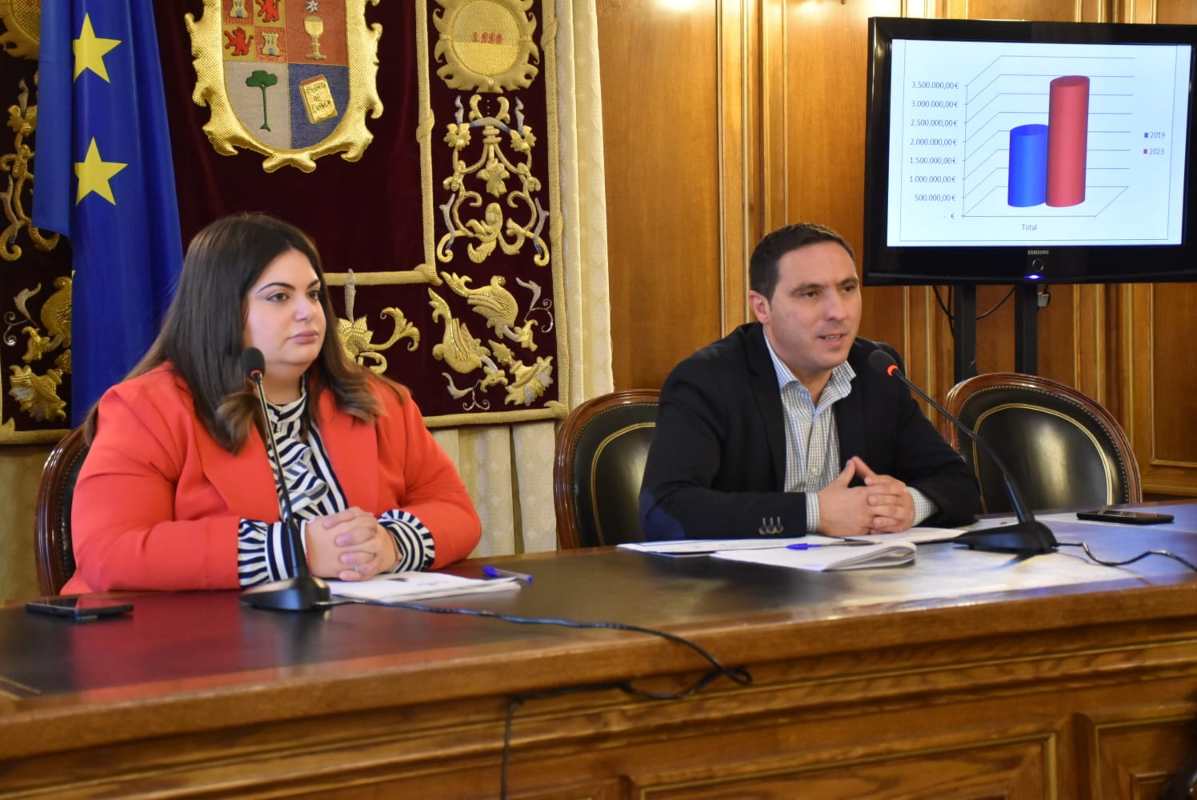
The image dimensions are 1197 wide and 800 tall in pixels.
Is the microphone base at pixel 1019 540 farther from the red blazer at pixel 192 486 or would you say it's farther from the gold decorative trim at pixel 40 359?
the gold decorative trim at pixel 40 359

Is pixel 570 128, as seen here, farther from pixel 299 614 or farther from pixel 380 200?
pixel 299 614

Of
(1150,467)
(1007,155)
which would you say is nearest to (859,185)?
(1007,155)

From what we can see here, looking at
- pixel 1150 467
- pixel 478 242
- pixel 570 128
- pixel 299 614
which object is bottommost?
pixel 1150 467

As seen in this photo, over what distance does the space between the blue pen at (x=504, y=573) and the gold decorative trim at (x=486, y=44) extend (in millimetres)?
2041

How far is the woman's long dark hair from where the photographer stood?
224 centimetres

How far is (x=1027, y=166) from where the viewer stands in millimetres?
4066

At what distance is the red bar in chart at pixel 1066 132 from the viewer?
4055mm

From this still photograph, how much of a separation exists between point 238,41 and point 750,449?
1.76 metres

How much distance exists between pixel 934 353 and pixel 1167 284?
749mm

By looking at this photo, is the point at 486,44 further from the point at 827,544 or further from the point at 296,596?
the point at 296,596

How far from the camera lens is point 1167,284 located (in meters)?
4.50

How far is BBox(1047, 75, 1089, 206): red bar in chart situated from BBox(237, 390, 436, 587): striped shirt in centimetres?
257

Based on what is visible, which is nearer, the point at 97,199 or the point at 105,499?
the point at 105,499

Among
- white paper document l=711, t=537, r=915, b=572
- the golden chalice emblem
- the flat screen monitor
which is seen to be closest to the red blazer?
white paper document l=711, t=537, r=915, b=572
